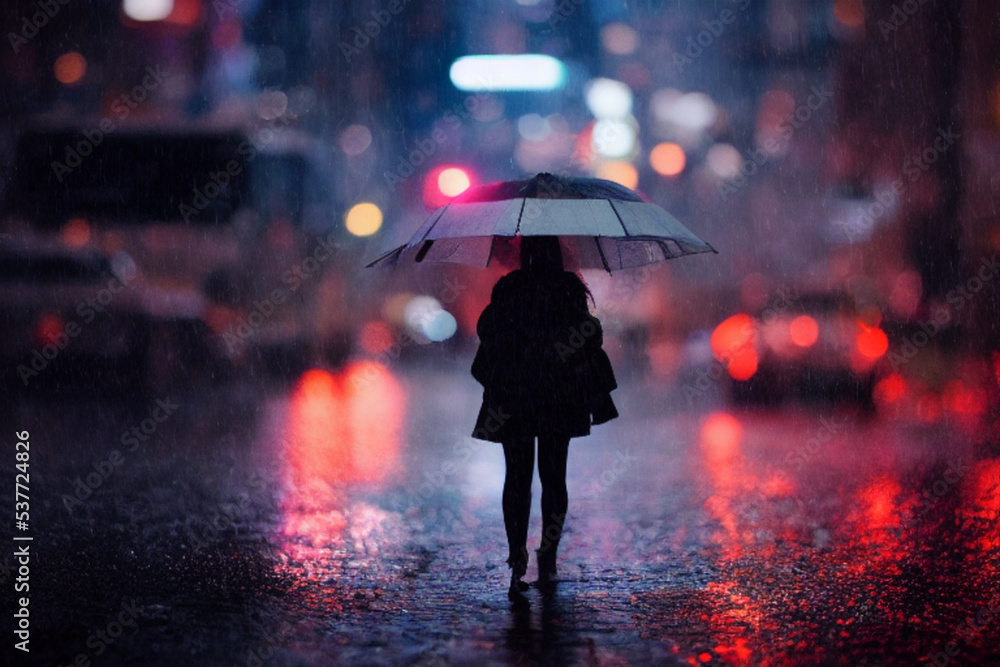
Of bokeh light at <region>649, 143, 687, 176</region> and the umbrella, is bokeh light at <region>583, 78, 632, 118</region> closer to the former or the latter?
bokeh light at <region>649, 143, 687, 176</region>

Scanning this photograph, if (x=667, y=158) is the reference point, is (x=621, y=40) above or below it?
above

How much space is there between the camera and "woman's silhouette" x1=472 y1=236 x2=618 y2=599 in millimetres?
4938

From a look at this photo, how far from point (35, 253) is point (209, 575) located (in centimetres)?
1003

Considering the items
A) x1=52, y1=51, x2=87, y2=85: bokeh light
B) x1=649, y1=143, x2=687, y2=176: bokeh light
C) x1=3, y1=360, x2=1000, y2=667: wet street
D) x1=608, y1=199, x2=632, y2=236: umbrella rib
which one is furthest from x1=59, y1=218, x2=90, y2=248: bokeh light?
x1=649, y1=143, x2=687, y2=176: bokeh light

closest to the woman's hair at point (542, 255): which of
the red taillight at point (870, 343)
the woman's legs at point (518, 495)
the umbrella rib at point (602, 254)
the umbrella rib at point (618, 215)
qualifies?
the umbrella rib at point (618, 215)

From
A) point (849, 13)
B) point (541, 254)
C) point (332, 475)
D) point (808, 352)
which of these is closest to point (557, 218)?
point (541, 254)

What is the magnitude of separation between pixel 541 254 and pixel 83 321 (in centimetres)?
1097

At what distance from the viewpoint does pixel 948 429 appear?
10625mm

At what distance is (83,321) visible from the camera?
1432 cm

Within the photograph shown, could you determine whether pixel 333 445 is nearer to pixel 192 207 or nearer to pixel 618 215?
pixel 618 215

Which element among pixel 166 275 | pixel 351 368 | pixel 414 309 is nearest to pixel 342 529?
pixel 166 275

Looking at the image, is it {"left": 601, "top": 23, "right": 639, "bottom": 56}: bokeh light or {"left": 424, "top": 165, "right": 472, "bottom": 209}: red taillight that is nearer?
{"left": 424, "top": 165, "right": 472, "bottom": 209}: red taillight

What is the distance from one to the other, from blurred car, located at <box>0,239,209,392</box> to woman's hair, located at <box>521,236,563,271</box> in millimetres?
10450

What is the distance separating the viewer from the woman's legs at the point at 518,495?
514 centimetres
